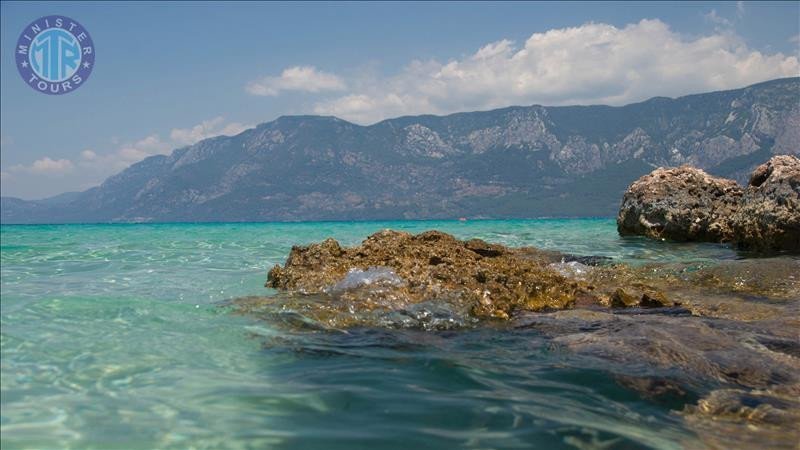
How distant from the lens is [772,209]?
14.4 metres

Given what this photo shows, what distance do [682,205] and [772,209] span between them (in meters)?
5.62

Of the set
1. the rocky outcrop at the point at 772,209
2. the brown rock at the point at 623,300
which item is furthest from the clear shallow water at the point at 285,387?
the rocky outcrop at the point at 772,209

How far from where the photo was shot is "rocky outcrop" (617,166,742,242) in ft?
63.4

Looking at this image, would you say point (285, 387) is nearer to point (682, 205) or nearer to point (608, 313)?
point (608, 313)

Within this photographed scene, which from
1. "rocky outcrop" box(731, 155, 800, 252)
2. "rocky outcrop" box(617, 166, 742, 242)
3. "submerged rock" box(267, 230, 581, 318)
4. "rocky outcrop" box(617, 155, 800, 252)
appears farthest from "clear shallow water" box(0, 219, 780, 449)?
"rocky outcrop" box(617, 166, 742, 242)

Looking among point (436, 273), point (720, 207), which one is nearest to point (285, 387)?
point (436, 273)

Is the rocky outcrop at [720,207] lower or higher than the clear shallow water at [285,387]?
higher

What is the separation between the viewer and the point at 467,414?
4.08 m

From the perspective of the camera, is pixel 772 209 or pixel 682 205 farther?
pixel 682 205

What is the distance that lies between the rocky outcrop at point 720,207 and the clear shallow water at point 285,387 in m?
11.1

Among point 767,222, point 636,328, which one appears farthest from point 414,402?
point 767,222

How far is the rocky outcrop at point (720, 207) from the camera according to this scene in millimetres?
14148

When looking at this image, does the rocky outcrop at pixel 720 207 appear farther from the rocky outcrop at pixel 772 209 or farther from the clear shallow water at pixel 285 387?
the clear shallow water at pixel 285 387

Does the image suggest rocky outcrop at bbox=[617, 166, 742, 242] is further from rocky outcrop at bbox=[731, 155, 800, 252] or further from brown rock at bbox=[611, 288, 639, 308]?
brown rock at bbox=[611, 288, 639, 308]
